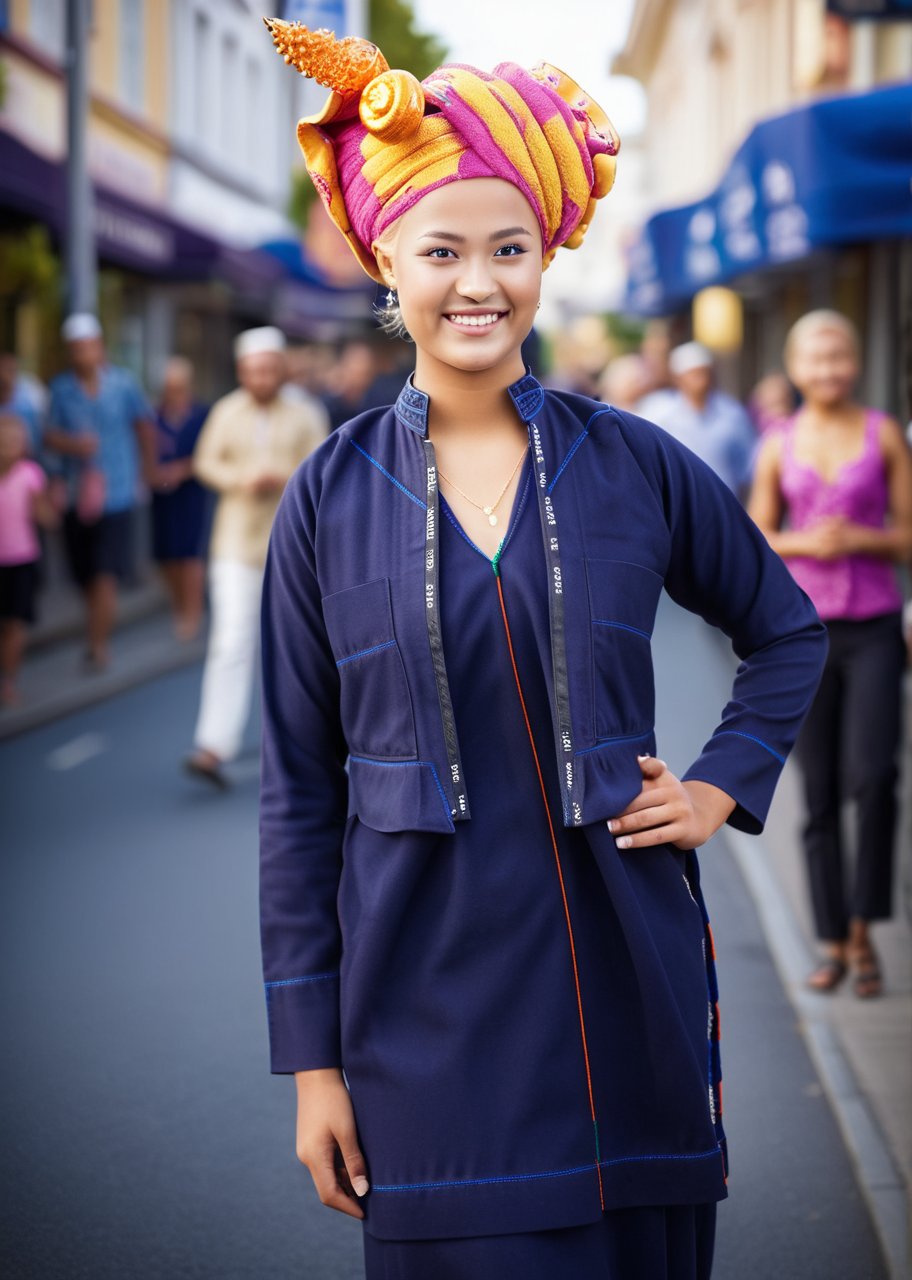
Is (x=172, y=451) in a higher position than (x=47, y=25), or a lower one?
lower

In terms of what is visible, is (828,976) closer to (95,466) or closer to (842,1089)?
(842,1089)

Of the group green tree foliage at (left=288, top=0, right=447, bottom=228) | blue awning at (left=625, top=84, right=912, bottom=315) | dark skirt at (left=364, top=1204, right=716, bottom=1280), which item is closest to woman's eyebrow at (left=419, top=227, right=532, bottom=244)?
dark skirt at (left=364, top=1204, right=716, bottom=1280)

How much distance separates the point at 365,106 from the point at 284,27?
159 millimetres

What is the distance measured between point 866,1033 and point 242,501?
4.95 meters

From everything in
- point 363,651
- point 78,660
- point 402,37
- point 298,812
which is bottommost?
point 78,660

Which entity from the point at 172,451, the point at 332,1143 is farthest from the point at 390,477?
the point at 172,451

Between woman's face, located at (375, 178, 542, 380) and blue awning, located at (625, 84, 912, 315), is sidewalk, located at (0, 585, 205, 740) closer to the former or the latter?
blue awning, located at (625, 84, 912, 315)

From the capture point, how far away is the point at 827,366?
5609mm

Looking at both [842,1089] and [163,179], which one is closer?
[842,1089]

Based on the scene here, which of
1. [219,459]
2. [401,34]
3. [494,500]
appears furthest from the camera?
[401,34]

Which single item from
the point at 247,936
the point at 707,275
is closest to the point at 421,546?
the point at 247,936

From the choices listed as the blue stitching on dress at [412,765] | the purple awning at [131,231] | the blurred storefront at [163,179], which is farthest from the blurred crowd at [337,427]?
the blurred storefront at [163,179]

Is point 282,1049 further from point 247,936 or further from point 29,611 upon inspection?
point 29,611

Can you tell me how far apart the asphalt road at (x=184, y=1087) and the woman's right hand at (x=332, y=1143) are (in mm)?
280
